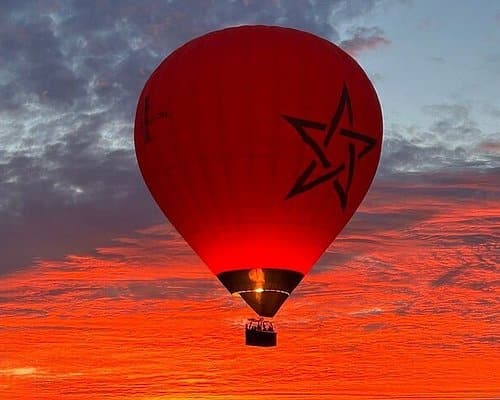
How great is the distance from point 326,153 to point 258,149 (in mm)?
2091

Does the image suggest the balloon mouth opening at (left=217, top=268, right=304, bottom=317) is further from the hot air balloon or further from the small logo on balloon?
the small logo on balloon

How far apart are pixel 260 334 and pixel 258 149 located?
5.63 metres

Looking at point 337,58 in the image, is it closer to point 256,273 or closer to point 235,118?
point 235,118

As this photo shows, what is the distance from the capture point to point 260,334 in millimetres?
44688

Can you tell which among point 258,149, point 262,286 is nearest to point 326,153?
point 258,149

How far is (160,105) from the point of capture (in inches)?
1767

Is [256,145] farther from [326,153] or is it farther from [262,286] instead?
[262,286]

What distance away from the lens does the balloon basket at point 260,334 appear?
44594mm

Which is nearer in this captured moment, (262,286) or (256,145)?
(256,145)

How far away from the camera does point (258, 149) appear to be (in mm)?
43688

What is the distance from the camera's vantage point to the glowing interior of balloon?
43.7 metres

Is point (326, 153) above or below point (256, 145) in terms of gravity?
below

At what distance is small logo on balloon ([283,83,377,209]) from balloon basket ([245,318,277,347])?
157 inches

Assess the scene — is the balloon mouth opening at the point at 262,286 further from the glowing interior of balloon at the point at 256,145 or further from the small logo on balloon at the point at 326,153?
the small logo on balloon at the point at 326,153
